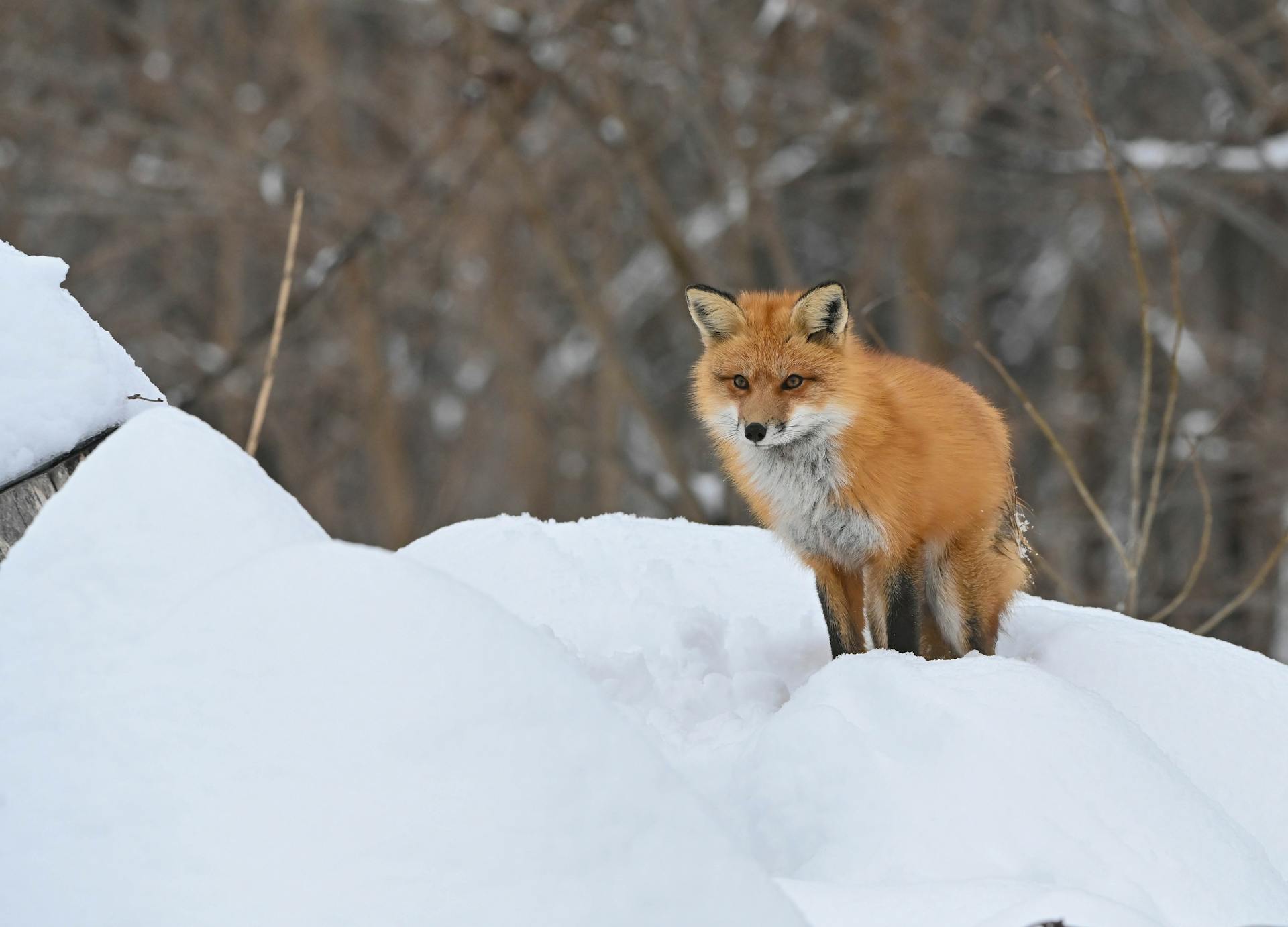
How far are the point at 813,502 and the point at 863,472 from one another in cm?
18

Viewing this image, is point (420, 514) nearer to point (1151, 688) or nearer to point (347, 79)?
point (347, 79)

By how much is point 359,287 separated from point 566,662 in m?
9.65

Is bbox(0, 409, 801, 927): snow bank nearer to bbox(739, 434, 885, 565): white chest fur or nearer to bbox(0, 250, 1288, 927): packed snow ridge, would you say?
bbox(0, 250, 1288, 927): packed snow ridge

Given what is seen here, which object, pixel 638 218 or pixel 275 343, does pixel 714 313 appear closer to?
pixel 275 343

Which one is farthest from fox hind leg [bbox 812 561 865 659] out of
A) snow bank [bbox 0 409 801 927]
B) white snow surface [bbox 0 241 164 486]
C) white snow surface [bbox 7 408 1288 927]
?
white snow surface [bbox 0 241 164 486]

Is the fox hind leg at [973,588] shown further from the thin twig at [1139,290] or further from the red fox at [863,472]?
the thin twig at [1139,290]

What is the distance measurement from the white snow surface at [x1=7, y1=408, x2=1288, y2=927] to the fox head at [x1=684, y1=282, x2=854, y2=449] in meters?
1.02

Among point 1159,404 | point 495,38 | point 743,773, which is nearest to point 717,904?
point 743,773

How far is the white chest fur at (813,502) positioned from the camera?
3152 millimetres

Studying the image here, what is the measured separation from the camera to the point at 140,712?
1622 millimetres

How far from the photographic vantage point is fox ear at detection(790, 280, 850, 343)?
3275 mm

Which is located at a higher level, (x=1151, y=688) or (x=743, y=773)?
(x=743, y=773)

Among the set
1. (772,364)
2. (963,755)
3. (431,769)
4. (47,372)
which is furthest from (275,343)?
(963,755)

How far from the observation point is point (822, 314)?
10.9 ft
